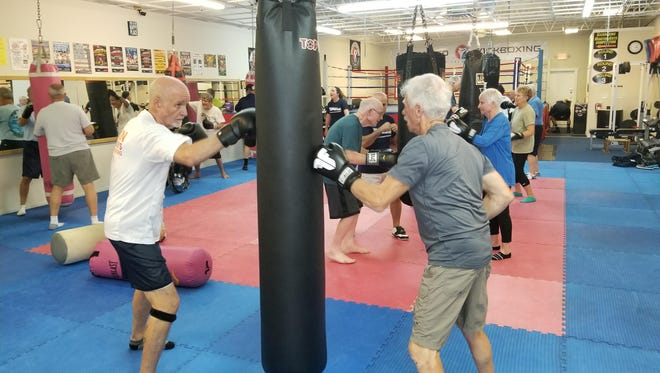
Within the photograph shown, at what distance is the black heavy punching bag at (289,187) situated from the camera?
1867mm

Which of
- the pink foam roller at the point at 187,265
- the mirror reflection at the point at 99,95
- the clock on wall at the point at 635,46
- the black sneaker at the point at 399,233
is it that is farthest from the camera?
the clock on wall at the point at 635,46

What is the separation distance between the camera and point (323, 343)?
7.16 feet

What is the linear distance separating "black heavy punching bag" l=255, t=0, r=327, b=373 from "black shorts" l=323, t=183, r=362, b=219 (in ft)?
7.10

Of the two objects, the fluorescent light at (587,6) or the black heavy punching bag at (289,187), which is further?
the fluorescent light at (587,6)

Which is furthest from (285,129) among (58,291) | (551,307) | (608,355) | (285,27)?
(58,291)

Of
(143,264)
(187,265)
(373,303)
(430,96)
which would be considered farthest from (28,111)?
(430,96)

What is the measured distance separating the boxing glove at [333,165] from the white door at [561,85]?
18.4 m

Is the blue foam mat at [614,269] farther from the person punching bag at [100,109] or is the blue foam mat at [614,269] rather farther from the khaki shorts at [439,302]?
the person punching bag at [100,109]

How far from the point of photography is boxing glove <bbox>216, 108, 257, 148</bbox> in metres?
1.99

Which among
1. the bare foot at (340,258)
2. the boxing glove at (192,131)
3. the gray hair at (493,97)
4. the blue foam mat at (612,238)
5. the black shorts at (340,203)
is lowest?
the blue foam mat at (612,238)

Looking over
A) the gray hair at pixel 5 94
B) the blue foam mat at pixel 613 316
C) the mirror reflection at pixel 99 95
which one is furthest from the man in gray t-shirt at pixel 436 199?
the mirror reflection at pixel 99 95

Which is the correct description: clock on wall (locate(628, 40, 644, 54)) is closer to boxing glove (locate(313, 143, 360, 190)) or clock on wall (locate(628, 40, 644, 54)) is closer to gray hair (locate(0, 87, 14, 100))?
gray hair (locate(0, 87, 14, 100))

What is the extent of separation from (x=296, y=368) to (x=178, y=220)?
425cm

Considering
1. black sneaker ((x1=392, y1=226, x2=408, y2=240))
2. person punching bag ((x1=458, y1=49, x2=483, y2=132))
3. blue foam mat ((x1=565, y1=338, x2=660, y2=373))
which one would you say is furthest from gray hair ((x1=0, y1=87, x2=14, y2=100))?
blue foam mat ((x1=565, y1=338, x2=660, y2=373))
